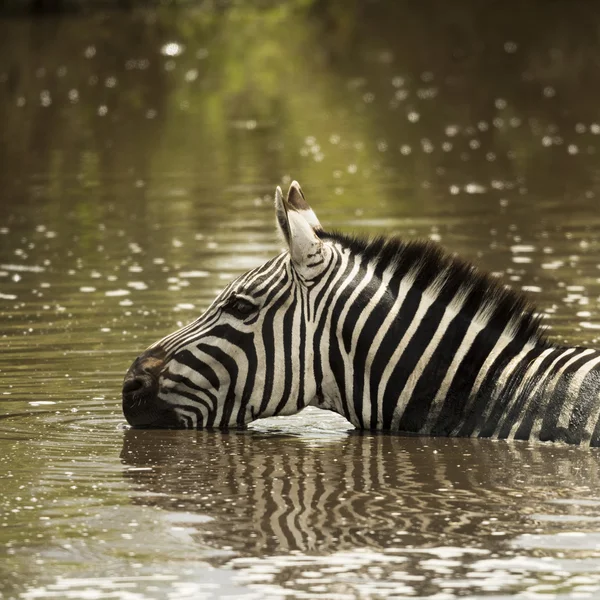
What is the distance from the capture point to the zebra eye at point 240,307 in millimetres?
9164

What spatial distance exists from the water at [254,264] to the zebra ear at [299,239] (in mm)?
1138

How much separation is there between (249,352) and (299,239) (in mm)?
759

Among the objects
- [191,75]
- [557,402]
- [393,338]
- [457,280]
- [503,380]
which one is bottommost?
[557,402]

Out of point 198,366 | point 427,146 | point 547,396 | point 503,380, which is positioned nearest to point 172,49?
point 427,146

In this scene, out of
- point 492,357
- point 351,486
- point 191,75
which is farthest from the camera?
point 191,75

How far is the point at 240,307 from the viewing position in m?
9.19

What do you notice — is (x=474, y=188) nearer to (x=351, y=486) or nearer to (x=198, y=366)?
(x=198, y=366)

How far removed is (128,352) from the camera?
12.5m

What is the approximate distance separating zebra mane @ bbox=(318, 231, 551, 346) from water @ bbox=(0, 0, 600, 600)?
70 centimetres

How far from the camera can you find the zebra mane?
8844mm

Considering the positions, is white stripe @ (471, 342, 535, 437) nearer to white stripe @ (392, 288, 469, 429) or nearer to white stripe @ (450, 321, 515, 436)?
white stripe @ (450, 321, 515, 436)

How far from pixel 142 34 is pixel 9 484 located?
5172 centimetres

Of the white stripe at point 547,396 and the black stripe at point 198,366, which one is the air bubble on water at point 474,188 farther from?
the white stripe at point 547,396

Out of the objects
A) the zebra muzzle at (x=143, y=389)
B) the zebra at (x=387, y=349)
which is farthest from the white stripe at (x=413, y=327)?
the zebra muzzle at (x=143, y=389)
